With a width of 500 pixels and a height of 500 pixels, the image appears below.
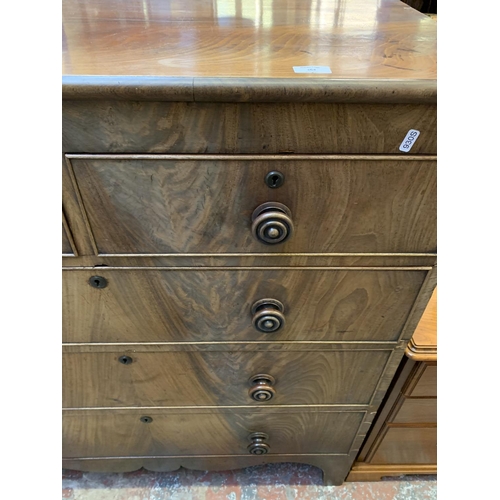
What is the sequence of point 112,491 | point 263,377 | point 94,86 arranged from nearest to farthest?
1. point 94,86
2. point 263,377
3. point 112,491

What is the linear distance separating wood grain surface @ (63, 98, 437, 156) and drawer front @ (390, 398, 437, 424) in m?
0.63

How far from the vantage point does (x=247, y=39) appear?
54 centimetres

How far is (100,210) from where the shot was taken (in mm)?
514

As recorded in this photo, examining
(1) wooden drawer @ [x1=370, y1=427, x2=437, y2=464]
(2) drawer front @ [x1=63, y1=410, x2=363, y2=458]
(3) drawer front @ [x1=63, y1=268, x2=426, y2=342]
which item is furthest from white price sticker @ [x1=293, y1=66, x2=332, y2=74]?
(1) wooden drawer @ [x1=370, y1=427, x2=437, y2=464]

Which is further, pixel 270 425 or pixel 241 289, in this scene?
pixel 270 425

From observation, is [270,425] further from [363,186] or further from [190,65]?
[190,65]

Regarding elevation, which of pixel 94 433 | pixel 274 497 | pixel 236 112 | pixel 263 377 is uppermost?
pixel 236 112

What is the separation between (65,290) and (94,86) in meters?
0.33

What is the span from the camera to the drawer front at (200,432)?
0.83 meters

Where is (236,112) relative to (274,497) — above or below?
above

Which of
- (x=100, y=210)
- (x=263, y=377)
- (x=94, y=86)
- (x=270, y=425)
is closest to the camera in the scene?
(x=94, y=86)

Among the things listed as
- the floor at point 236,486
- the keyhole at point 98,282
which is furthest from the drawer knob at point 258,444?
the keyhole at point 98,282

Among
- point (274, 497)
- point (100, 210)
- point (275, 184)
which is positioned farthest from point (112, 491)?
point (275, 184)

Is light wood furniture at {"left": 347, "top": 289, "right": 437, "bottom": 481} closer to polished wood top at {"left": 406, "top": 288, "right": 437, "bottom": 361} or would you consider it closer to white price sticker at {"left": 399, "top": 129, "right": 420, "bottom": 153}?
polished wood top at {"left": 406, "top": 288, "right": 437, "bottom": 361}
